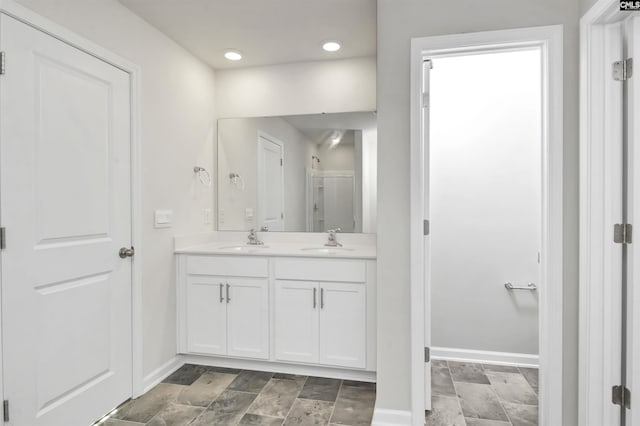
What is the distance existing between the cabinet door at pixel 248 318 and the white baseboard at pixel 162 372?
1.41 feet

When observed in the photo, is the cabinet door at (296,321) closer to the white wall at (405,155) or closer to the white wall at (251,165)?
the white wall at (405,155)

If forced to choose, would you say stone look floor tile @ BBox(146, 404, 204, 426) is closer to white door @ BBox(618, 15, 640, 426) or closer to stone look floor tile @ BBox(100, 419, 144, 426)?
stone look floor tile @ BBox(100, 419, 144, 426)

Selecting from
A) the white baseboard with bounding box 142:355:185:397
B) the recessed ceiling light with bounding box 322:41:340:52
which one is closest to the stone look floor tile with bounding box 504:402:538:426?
the white baseboard with bounding box 142:355:185:397

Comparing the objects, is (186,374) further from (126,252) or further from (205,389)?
(126,252)

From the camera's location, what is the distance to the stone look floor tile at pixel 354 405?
205 centimetres

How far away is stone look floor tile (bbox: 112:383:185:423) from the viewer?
82.0 inches

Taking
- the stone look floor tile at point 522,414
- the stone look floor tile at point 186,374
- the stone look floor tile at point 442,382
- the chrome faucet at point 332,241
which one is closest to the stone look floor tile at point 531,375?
the stone look floor tile at point 522,414

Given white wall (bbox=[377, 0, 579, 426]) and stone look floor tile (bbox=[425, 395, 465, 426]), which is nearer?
white wall (bbox=[377, 0, 579, 426])

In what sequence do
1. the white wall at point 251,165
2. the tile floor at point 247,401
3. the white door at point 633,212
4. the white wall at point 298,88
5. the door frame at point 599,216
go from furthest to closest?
the white wall at point 251,165
the white wall at point 298,88
the tile floor at point 247,401
the door frame at point 599,216
the white door at point 633,212

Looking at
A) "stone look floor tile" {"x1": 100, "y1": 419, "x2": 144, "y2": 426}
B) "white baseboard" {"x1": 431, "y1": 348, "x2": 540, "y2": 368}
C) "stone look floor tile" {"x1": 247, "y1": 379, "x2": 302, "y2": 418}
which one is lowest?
"stone look floor tile" {"x1": 247, "y1": 379, "x2": 302, "y2": 418}

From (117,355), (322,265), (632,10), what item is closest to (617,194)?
(632,10)

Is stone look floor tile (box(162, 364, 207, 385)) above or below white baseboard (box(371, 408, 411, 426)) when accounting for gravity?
below

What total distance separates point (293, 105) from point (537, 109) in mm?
1947

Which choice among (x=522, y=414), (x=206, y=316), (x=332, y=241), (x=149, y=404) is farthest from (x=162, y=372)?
(x=522, y=414)
